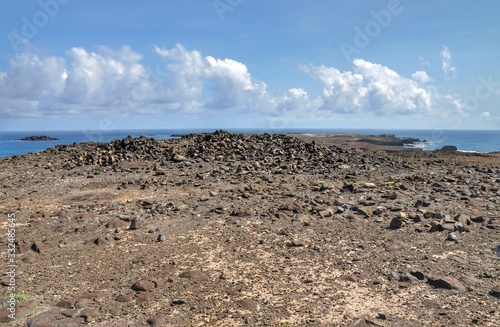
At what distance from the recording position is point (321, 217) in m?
10.1

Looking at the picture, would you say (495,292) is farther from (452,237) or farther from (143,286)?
(143,286)

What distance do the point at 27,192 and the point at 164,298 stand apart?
1103cm

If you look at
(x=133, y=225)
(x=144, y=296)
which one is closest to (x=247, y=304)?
(x=144, y=296)

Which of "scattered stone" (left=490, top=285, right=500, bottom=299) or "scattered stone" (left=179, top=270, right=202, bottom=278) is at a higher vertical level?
"scattered stone" (left=490, top=285, right=500, bottom=299)

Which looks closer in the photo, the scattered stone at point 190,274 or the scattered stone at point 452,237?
the scattered stone at point 190,274

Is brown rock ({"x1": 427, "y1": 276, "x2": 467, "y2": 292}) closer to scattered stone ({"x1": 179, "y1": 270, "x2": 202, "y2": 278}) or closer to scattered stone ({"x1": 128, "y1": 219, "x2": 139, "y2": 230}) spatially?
scattered stone ({"x1": 179, "y1": 270, "x2": 202, "y2": 278})

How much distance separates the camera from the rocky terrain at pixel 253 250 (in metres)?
5.40

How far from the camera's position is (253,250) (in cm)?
788

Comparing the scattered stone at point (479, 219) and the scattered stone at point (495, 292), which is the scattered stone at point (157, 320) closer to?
the scattered stone at point (495, 292)

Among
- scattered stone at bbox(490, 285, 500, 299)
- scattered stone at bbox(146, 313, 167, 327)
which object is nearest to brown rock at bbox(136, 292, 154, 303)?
scattered stone at bbox(146, 313, 167, 327)

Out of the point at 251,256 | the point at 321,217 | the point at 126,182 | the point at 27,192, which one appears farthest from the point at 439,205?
the point at 27,192

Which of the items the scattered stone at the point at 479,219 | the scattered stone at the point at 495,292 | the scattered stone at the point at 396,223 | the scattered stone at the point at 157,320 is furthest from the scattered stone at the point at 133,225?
the scattered stone at the point at 479,219

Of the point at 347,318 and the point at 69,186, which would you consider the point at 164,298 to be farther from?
the point at 69,186

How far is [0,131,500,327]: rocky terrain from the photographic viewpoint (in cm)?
540
